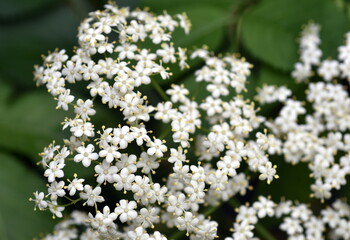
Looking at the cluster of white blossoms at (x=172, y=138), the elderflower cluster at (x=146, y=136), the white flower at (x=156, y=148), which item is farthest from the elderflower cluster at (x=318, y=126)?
the white flower at (x=156, y=148)

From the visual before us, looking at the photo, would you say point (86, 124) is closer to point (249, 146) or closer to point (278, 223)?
point (249, 146)

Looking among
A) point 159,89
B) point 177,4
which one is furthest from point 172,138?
point 177,4

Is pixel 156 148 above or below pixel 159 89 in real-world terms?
below

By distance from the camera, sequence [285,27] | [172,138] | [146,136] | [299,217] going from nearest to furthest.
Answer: [146,136]
[172,138]
[299,217]
[285,27]

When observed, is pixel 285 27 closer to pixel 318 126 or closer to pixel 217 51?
pixel 217 51

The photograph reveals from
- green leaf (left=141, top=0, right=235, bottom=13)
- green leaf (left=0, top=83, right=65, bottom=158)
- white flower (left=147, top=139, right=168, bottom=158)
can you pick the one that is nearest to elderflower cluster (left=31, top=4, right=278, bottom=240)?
white flower (left=147, top=139, right=168, bottom=158)

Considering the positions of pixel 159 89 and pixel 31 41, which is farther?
pixel 31 41

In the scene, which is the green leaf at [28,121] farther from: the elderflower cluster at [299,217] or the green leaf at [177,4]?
the elderflower cluster at [299,217]
